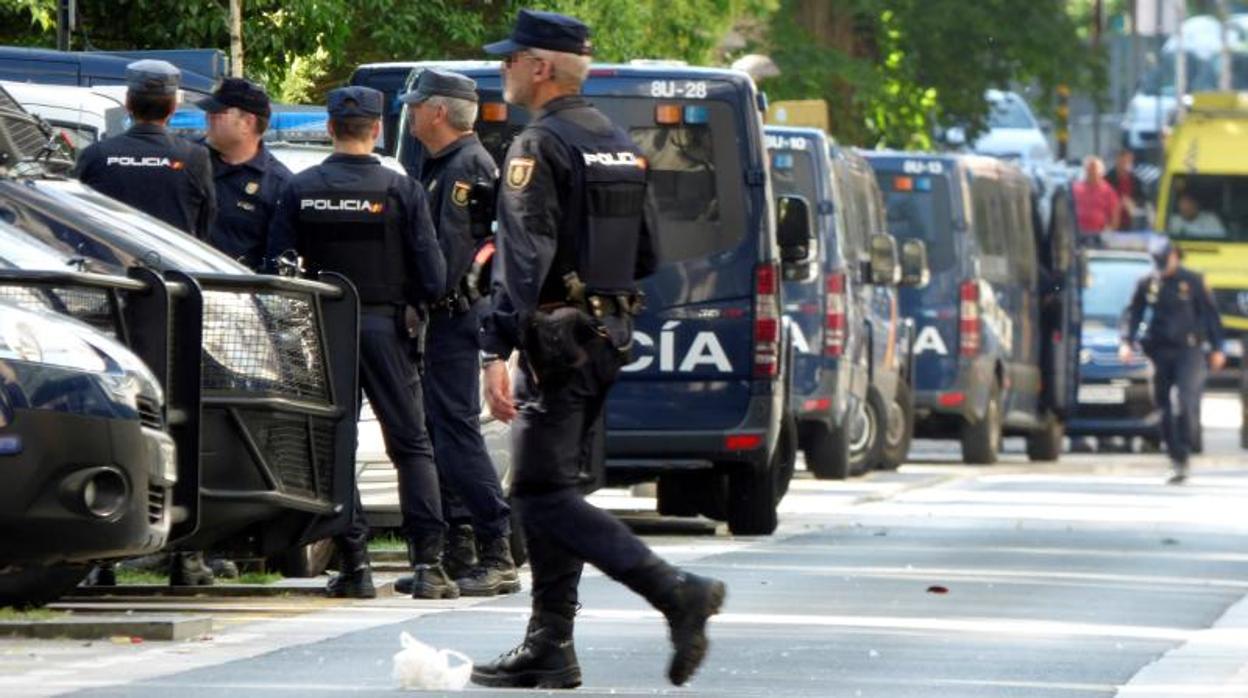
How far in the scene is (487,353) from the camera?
10938 millimetres

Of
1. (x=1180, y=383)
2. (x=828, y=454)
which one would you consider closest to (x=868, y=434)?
(x=828, y=454)

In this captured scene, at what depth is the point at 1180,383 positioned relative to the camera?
101ft

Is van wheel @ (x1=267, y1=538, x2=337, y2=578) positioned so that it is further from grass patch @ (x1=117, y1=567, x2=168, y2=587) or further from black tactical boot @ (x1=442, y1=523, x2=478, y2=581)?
black tactical boot @ (x1=442, y1=523, x2=478, y2=581)

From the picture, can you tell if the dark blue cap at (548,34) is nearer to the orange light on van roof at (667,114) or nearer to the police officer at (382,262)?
the police officer at (382,262)

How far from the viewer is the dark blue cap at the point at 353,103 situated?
13867 mm

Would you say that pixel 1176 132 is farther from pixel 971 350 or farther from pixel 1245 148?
pixel 971 350

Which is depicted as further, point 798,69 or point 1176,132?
point 1176,132

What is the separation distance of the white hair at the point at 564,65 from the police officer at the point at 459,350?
292 centimetres

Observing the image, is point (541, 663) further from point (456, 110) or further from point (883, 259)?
point (883, 259)

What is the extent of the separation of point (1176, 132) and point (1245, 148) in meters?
1.00

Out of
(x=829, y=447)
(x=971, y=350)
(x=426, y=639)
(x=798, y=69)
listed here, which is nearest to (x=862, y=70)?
(x=798, y=69)

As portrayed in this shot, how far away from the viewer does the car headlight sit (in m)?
10.3

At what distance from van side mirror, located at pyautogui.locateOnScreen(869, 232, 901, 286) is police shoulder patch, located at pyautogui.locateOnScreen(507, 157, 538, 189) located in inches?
610

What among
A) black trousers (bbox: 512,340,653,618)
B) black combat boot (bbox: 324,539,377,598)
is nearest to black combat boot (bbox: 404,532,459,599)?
black combat boot (bbox: 324,539,377,598)
